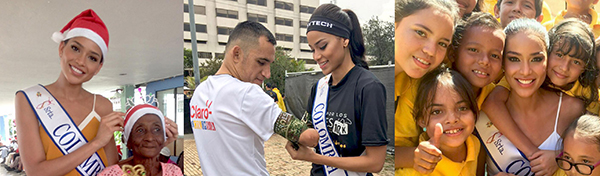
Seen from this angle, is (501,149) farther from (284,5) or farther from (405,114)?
(284,5)

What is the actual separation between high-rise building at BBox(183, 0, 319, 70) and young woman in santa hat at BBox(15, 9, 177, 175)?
2.00ft

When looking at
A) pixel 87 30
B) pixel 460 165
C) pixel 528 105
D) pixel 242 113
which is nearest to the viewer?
pixel 242 113

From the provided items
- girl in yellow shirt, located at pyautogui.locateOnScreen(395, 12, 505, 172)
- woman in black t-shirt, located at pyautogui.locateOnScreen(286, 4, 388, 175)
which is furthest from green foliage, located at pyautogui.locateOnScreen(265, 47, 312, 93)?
girl in yellow shirt, located at pyautogui.locateOnScreen(395, 12, 505, 172)

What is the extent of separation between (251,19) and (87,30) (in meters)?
1.02

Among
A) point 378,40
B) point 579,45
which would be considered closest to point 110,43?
point 378,40

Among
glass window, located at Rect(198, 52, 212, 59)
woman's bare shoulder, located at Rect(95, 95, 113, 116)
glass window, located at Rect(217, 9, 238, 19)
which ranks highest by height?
glass window, located at Rect(217, 9, 238, 19)

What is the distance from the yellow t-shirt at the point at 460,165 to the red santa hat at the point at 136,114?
1.72 metres

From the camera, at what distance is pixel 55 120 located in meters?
2.29

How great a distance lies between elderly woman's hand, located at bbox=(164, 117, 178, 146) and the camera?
271 centimetres

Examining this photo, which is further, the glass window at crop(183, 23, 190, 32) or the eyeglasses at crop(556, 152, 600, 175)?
the eyeglasses at crop(556, 152, 600, 175)

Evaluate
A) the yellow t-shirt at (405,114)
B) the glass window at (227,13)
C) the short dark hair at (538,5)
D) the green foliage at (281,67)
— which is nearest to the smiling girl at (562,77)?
the short dark hair at (538,5)

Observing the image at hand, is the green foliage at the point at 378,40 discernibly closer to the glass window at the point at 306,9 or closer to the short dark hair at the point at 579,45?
the glass window at the point at 306,9

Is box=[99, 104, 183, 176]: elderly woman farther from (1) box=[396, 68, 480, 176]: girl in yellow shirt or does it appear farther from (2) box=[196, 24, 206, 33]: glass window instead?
(1) box=[396, 68, 480, 176]: girl in yellow shirt

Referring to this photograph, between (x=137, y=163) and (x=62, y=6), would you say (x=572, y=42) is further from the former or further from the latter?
(x=62, y=6)
